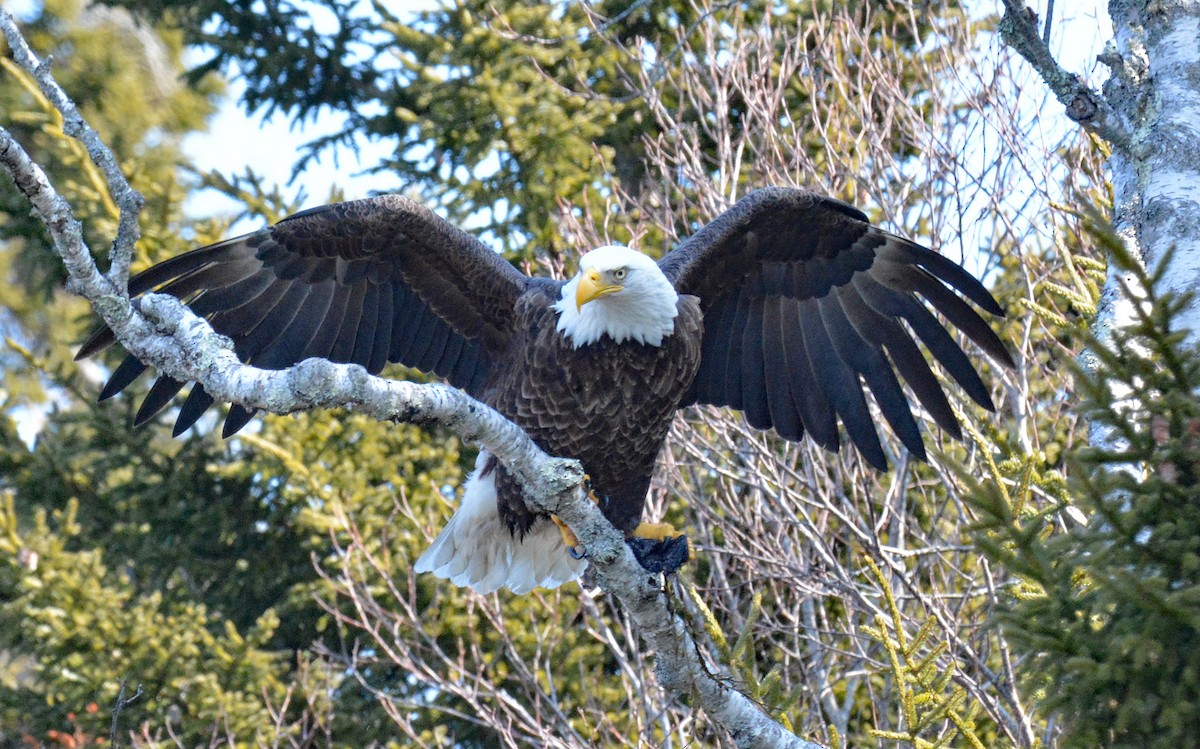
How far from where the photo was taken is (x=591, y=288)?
392cm

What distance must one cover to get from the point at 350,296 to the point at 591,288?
4.41 feet

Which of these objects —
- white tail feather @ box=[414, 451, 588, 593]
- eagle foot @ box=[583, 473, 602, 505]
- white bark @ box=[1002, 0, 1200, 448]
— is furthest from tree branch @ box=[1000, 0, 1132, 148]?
white tail feather @ box=[414, 451, 588, 593]

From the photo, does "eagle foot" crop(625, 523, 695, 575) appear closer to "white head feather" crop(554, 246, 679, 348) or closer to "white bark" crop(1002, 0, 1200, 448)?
"white head feather" crop(554, 246, 679, 348)

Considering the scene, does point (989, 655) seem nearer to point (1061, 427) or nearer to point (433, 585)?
point (1061, 427)

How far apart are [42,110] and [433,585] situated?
3.41 meters

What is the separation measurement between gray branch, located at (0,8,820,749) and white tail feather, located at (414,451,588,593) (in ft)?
4.95

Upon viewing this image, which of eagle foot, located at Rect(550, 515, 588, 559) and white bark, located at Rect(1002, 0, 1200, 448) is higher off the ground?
white bark, located at Rect(1002, 0, 1200, 448)

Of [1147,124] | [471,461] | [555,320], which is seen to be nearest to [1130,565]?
[1147,124]

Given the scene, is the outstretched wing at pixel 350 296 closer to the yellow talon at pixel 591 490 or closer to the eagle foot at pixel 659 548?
the yellow talon at pixel 591 490

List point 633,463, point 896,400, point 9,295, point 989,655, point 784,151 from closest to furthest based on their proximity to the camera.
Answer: point 633,463, point 896,400, point 989,655, point 784,151, point 9,295

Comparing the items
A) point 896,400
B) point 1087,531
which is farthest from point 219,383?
point 896,400

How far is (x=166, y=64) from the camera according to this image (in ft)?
40.1

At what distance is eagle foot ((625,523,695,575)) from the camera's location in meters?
4.13

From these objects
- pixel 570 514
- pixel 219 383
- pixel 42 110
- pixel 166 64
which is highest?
pixel 166 64
